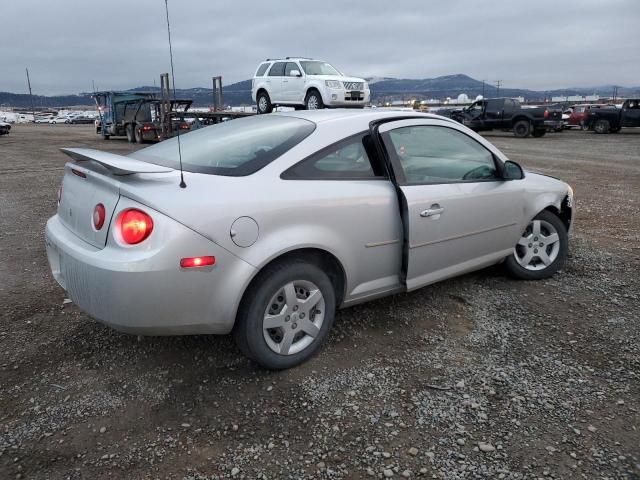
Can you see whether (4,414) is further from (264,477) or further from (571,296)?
(571,296)

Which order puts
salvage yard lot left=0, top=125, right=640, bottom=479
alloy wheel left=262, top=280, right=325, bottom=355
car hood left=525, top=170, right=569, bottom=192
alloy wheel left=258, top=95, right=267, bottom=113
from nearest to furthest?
salvage yard lot left=0, top=125, right=640, bottom=479
alloy wheel left=262, top=280, right=325, bottom=355
car hood left=525, top=170, right=569, bottom=192
alloy wheel left=258, top=95, right=267, bottom=113

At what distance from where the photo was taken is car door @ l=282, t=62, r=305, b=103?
47.4 ft

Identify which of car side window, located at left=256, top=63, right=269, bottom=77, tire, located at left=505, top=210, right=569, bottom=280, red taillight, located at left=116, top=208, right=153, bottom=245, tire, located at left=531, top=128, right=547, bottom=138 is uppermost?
car side window, located at left=256, top=63, right=269, bottom=77

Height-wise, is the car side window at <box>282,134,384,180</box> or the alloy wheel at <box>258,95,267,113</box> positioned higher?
the alloy wheel at <box>258,95,267,113</box>

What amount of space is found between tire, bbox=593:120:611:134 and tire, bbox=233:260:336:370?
88.7 feet

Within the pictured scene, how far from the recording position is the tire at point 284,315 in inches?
111

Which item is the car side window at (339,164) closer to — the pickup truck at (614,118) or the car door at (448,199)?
the car door at (448,199)

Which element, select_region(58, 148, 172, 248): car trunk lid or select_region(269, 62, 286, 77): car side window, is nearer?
select_region(58, 148, 172, 248): car trunk lid

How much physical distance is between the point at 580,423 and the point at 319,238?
164cm

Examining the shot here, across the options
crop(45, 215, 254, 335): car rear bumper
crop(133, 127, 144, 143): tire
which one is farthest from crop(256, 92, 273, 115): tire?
crop(45, 215, 254, 335): car rear bumper

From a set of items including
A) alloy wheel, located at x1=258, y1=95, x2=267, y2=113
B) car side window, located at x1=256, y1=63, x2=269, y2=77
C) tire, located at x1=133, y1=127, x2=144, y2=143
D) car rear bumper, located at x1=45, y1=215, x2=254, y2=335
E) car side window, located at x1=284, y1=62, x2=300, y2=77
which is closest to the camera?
car rear bumper, located at x1=45, y1=215, x2=254, y2=335

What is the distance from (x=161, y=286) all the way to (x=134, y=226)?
33cm

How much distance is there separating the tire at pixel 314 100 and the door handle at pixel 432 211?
11161 mm

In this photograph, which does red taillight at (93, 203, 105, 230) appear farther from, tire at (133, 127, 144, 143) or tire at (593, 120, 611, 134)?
tire at (593, 120, 611, 134)
